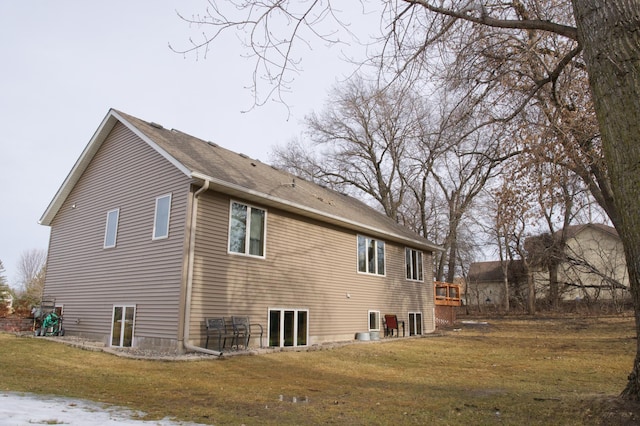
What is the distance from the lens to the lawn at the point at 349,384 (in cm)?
482

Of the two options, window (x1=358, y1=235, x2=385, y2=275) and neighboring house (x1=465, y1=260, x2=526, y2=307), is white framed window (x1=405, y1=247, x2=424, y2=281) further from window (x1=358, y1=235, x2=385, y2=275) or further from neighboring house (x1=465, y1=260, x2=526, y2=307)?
neighboring house (x1=465, y1=260, x2=526, y2=307)

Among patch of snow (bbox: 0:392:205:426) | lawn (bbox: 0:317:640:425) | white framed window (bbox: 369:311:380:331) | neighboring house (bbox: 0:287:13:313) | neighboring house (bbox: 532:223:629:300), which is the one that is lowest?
lawn (bbox: 0:317:640:425)

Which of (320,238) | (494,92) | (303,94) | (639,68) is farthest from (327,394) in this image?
(320,238)

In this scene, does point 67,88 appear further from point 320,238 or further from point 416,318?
point 416,318

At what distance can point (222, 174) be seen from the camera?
11.5 meters

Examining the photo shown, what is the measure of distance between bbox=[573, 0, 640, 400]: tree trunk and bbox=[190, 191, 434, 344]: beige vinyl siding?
872cm

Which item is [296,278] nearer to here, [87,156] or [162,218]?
[162,218]

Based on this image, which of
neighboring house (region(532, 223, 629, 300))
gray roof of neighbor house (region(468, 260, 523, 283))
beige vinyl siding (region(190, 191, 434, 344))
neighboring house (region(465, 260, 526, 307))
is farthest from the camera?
gray roof of neighbor house (region(468, 260, 523, 283))

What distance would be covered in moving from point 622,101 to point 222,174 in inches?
363

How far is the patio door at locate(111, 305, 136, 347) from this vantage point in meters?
11.3

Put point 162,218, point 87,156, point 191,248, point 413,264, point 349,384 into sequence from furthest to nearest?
1. point 413,264
2. point 87,156
3. point 162,218
4. point 191,248
5. point 349,384

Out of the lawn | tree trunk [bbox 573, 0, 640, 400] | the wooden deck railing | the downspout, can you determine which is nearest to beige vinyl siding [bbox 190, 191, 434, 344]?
the downspout

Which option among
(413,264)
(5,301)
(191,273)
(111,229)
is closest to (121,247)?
(111,229)

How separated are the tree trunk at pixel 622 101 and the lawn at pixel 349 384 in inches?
67.2
